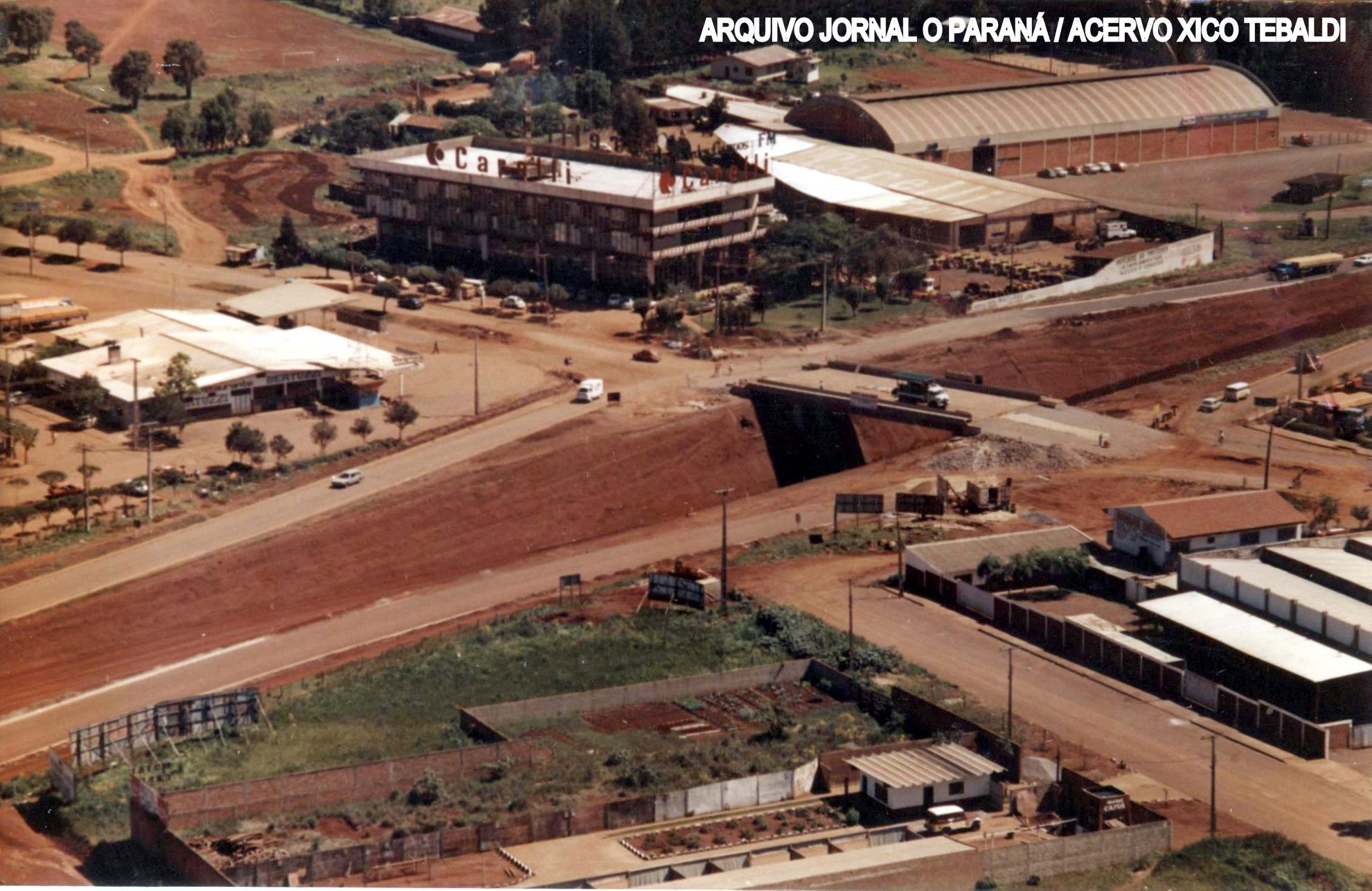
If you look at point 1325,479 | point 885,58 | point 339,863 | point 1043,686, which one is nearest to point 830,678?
point 1043,686

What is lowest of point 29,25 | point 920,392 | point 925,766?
point 925,766

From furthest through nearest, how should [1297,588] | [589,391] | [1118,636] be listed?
1. [589,391]
2. [1297,588]
3. [1118,636]

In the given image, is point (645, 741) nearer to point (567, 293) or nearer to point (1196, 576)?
point (1196, 576)

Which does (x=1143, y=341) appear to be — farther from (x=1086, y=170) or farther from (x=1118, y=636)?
(x=1118, y=636)

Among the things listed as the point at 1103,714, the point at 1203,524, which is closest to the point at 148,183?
the point at 1203,524

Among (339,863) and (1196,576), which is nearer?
(339,863)

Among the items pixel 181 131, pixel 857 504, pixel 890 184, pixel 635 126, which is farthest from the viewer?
pixel 635 126

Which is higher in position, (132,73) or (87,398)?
(132,73)

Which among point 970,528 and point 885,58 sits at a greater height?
point 885,58
